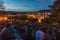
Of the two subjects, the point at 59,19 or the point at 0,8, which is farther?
→ the point at 0,8

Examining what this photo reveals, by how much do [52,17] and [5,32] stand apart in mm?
11092

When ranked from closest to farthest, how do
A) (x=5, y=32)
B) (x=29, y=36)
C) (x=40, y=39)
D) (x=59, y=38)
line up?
(x=5, y=32) < (x=40, y=39) < (x=59, y=38) < (x=29, y=36)

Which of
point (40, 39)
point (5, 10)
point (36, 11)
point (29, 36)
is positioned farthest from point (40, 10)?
point (40, 39)

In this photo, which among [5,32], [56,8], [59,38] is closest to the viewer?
[5,32]

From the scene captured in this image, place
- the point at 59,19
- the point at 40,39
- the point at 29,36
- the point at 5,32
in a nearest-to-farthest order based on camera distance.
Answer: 1. the point at 5,32
2. the point at 40,39
3. the point at 29,36
4. the point at 59,19

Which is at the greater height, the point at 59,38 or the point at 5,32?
the point at 5,32

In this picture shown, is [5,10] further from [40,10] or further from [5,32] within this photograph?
[5,32]

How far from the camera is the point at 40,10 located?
16.4m

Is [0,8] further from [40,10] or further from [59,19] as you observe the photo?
[59,19]

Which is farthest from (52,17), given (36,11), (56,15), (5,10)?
(5,10)

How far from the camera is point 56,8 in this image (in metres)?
16.9

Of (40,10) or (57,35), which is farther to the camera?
(40,10)

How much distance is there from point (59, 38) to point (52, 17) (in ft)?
32.0

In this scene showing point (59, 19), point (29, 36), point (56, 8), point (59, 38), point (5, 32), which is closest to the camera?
point (5, 32)
